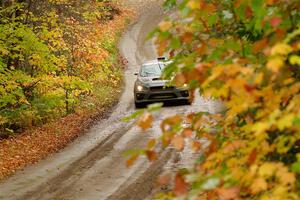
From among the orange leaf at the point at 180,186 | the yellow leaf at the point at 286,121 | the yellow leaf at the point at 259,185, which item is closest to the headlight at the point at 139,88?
the orange leaf at the point at 180,186

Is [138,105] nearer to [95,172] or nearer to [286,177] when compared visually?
[95,172]

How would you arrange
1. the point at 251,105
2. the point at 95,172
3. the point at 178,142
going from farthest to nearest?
the point at 95,172 < the point at 178,142 < the point at 251,105

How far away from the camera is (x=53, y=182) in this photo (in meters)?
11.2

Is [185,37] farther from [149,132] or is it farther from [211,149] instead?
[149,132]

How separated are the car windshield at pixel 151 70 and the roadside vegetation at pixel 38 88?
2.22 m

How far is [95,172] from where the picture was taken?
460 inches

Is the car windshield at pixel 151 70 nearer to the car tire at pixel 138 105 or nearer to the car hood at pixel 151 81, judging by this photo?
the car hood at pixel 151 81

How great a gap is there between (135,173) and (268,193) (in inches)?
322

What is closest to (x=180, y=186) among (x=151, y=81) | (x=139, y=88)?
(x=151, y=81)

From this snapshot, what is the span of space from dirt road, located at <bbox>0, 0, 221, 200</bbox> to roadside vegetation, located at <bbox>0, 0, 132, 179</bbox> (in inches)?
30.0

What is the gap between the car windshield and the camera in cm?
1995

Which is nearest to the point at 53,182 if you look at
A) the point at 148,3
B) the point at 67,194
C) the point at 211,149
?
Result: the point at 67,194

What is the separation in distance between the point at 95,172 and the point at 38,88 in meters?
6.47

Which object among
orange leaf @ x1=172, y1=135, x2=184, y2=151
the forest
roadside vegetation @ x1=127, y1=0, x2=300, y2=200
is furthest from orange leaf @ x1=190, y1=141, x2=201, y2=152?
the forest
